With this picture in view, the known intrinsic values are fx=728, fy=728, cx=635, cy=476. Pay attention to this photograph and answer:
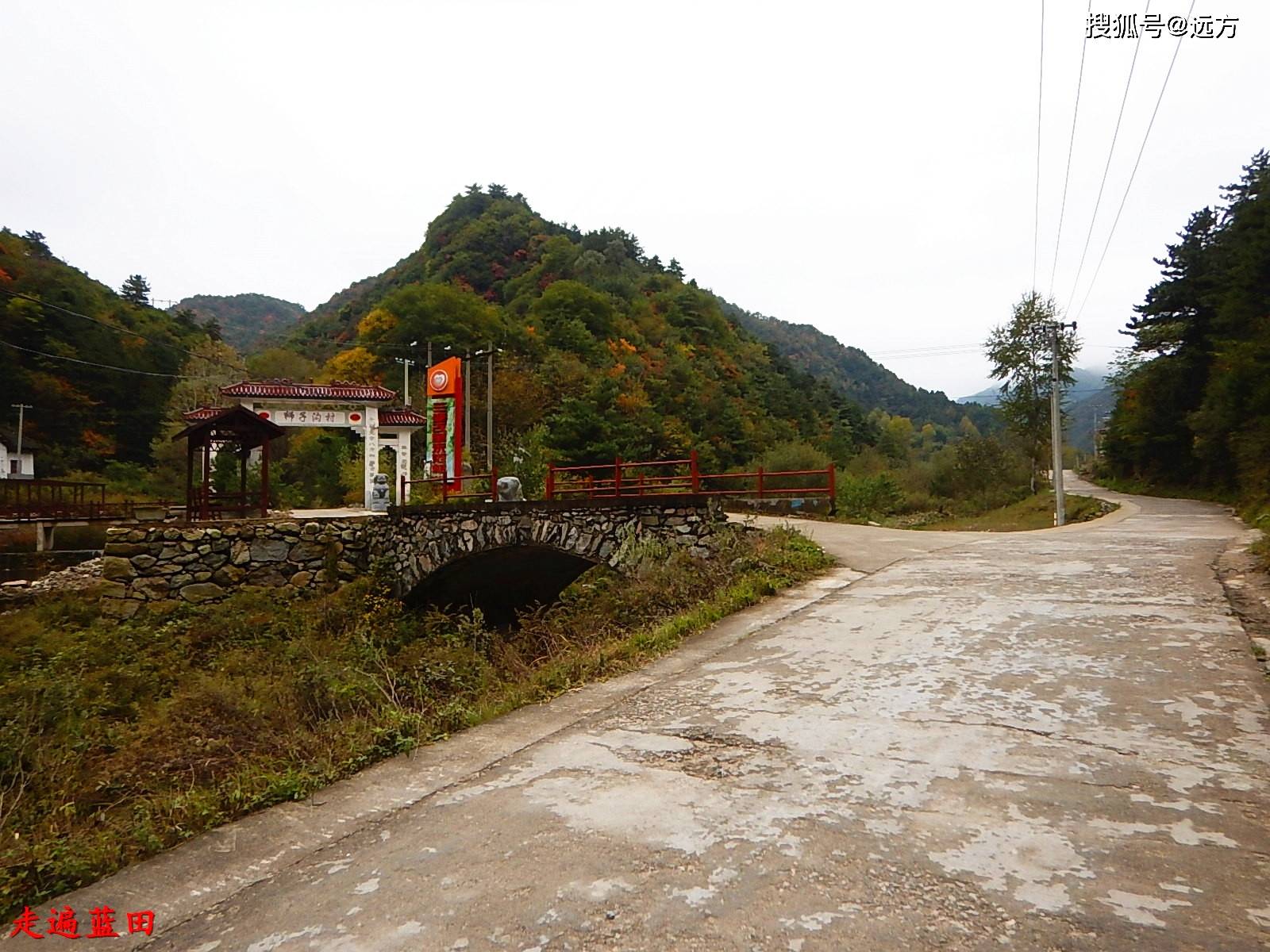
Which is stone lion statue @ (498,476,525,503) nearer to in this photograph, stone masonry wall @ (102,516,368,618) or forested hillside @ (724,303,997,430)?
stone masonry wall @ (102,516,368,618)

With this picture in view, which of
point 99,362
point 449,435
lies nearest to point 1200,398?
point 449,435

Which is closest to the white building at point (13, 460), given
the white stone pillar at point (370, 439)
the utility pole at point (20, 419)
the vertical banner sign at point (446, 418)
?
the utility pole at point (20, 419)

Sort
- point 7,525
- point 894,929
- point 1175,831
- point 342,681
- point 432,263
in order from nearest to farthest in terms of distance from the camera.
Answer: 1. point 894,929
2. point 1175,831
3. point 342,681
4. point 7,525
5. point 432,263

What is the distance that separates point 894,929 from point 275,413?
19.7m

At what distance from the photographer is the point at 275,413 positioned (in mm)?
18703

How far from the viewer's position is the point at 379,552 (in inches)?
561

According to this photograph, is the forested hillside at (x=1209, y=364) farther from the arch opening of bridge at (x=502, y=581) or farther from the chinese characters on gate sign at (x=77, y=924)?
the chinese characters on gate sign at (x=77, y=924)

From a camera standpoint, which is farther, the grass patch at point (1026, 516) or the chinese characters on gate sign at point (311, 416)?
the grass patch at point (1026, 516)

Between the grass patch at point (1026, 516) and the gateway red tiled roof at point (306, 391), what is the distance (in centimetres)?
1648

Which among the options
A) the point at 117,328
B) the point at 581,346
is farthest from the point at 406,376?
the point at 117,328

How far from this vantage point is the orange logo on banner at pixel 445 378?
1859cm

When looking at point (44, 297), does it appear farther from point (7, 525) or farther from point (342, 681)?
point (342, 681)

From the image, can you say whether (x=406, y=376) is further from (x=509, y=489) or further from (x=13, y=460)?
(x=13, y=460)

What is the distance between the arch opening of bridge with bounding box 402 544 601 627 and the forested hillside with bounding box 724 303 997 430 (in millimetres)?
85736
